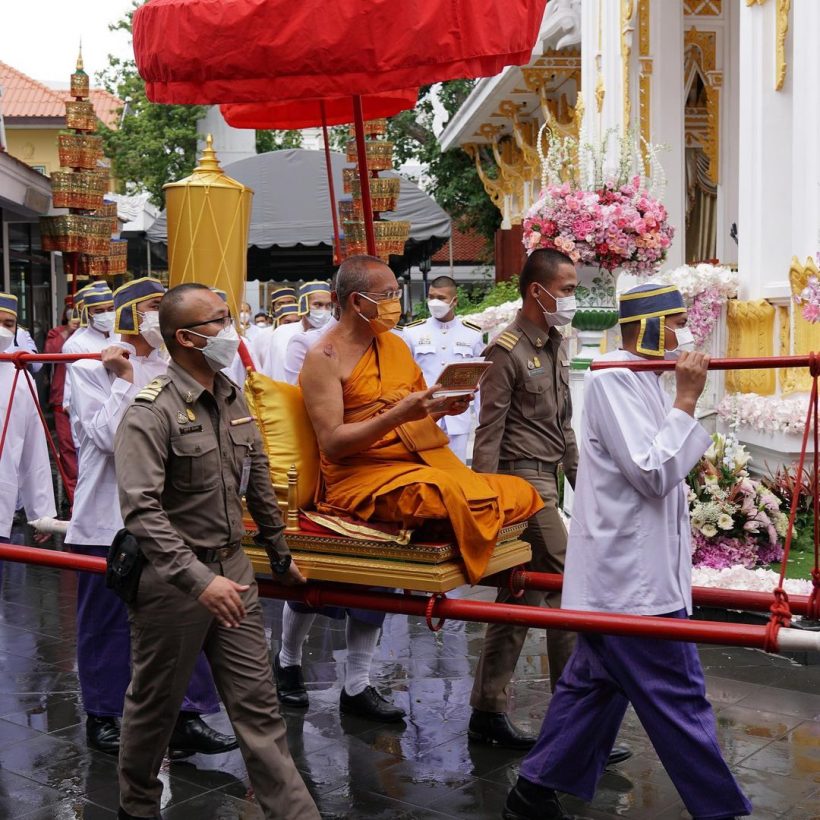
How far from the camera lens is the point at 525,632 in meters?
5.37

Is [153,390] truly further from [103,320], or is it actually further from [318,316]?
[318,316]

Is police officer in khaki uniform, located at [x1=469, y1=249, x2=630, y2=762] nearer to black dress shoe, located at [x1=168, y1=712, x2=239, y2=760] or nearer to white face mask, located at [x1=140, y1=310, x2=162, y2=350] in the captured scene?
black dress shoe, located at [x1=168, y1=712, x2=239, y2=760]

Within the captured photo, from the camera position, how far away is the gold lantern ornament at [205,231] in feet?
18.8

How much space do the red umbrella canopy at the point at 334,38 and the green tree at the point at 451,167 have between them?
78.8 feet

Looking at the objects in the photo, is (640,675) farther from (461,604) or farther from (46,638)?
(46,638)

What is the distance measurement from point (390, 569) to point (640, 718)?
3.33 ft

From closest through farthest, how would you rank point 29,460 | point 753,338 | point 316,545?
point 316,545 < point 29,460 < point 753,338

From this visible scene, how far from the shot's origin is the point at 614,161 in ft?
45.3

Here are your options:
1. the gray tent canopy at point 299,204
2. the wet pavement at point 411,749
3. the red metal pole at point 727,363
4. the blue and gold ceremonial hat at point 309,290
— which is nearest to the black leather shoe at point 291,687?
the wet pavement at point 411,749

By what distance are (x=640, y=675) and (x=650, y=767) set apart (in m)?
1.17

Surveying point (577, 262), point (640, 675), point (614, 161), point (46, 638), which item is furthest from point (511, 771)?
point (614, 161)

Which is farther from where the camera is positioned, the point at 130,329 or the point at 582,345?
the point at 582,345

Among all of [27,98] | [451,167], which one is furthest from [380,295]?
[27,98]

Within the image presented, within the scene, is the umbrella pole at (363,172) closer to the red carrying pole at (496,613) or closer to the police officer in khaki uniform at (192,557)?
the police officer in khaki uniform at (192,557)
